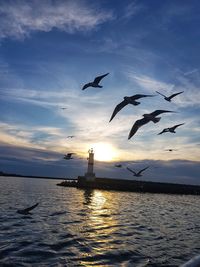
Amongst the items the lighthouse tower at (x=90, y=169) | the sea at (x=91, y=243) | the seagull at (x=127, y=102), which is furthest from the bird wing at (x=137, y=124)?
the lighthouse tower at (x=90, y=169)

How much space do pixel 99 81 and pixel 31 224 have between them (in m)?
17.3

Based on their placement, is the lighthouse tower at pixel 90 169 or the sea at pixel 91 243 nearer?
the sea at pixel 91 243

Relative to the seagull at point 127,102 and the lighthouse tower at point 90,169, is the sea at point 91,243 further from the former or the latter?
the lighthouse tower at point 90,169

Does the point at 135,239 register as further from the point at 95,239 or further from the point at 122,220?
the point at 122,220

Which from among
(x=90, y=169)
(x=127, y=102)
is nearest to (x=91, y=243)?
(x=127, y=102)

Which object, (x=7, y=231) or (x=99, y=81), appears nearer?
(x=99, y=81)

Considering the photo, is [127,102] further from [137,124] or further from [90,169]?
[90,169]

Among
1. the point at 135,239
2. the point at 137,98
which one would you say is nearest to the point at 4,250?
the point at 135,239

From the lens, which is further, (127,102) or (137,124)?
(127,102)

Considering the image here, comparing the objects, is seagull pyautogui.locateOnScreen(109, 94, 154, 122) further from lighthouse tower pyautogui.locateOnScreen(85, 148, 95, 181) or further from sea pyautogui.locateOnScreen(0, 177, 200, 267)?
lighthouse tower pyautogui.locateOnScreen(85, 148, 95, 181)

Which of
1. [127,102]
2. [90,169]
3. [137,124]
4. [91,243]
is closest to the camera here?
[137,124]

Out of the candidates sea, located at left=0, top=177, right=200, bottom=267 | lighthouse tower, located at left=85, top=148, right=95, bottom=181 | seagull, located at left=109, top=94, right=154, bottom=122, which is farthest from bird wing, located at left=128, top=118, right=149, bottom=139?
lighthouse tower, located at left=85, top=148, right=95, bottom=181

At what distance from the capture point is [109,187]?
126 meters

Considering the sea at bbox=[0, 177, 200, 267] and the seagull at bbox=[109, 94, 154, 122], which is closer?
the seagull at bbox=[109, 94, 154, 122]
